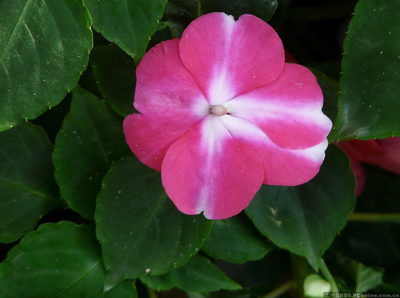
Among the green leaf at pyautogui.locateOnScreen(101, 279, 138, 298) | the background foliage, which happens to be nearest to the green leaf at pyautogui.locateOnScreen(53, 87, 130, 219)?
the background foliage

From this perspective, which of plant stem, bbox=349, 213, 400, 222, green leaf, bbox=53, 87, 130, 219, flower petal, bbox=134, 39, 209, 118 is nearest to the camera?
→ flower petal, bbox=134, 39, 209, 118

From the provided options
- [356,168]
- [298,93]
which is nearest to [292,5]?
[356,168]

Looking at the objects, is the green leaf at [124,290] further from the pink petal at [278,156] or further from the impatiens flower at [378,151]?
the impatiens flower at [378,151]

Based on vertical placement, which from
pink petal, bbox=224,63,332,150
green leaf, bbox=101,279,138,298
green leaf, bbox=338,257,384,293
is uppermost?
pink petal, bbox=224,63,332,150

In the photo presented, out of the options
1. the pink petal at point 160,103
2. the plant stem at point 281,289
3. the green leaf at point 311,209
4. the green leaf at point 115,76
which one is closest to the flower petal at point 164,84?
the pink petal at point 160,103

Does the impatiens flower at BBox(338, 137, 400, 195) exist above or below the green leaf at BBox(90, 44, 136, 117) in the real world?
below

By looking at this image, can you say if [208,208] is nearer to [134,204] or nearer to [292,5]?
[134,204]

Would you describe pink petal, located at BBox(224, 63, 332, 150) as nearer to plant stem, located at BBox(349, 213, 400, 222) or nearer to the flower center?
the flower center
